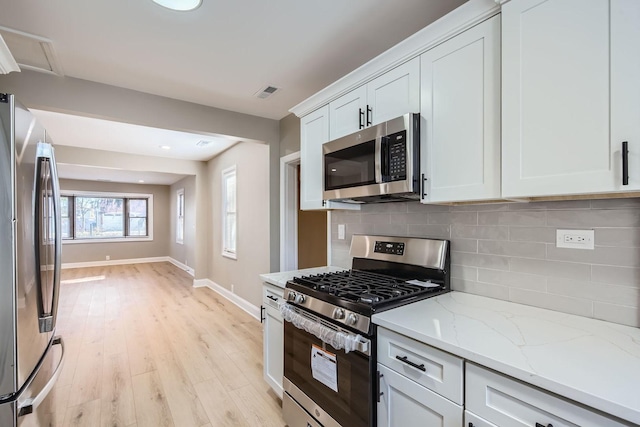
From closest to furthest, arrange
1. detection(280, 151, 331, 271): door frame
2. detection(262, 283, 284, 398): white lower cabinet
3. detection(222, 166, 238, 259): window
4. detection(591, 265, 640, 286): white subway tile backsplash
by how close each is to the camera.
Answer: detection(591, 265, 640, 286): white subway tile backsplash → detection(262, 283, 284, 398): white lower cabinet → detection(280, 151, 331, 271): door frame → detection(222, 166, 238, 259): window

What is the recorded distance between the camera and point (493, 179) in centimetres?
132

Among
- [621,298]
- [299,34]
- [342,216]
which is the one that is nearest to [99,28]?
[299,34]

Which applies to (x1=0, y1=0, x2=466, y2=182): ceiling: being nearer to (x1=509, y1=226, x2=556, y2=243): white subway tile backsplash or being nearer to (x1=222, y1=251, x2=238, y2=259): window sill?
(x1=509, y1=226, x2=556, y2=243): white subway tile backsplash

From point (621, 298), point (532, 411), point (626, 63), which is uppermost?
point (626, 63)

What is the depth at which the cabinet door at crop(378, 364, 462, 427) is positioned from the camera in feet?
3.55

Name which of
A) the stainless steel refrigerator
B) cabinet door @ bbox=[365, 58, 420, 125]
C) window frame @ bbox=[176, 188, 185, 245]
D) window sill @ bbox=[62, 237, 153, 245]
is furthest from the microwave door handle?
window sill @ bbox=[62, 237, 153, 245]

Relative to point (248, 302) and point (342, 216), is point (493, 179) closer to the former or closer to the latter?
point (342, 216)

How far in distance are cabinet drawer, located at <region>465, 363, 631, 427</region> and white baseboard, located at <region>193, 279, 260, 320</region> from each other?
3.39 metres

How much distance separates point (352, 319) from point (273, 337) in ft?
3.31

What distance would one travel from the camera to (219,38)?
191cm

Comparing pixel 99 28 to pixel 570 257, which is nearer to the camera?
pixel 570 257

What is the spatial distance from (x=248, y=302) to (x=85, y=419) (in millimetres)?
2343

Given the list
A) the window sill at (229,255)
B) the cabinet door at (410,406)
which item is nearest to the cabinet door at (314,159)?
the cabinet door at (410,406)

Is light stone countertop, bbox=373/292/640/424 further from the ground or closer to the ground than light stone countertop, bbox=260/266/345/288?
further from the ground
